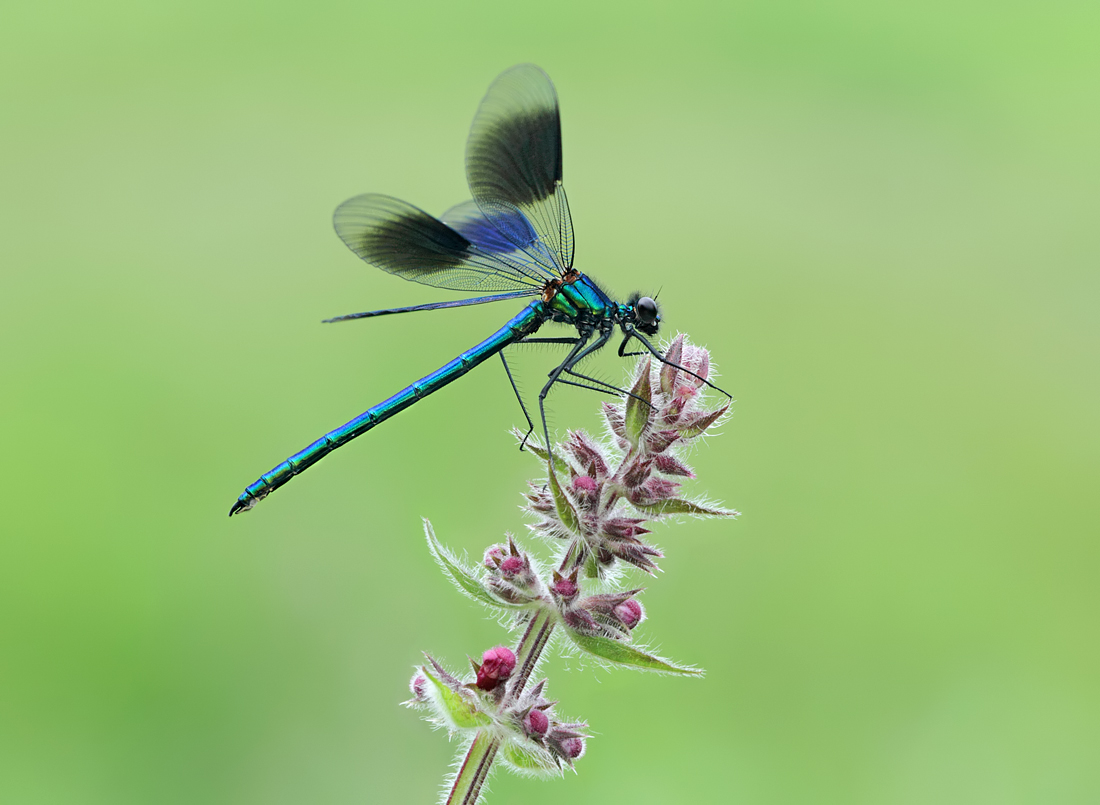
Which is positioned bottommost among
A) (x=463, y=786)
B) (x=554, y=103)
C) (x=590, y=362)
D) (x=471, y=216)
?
(x=463, y=786)

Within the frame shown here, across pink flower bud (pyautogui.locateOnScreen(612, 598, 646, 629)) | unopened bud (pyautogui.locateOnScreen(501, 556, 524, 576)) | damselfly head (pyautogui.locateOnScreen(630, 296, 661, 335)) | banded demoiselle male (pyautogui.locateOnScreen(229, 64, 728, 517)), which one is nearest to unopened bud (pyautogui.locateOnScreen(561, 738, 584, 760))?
pink flower bud (pyautogui.locateOnScreen(612, 598, 646, 629))

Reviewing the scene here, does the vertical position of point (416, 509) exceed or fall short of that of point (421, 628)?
it exceeds it

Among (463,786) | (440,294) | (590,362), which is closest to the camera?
(463,786)

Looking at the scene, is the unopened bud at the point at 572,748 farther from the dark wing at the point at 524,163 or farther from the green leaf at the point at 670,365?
the dark wing at the point at 524,163

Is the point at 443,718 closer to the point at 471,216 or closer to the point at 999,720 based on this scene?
the point at 471,216

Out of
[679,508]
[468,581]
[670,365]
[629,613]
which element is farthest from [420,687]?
[670,365]

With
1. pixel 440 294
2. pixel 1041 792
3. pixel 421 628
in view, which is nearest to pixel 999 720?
pixel 1041 792

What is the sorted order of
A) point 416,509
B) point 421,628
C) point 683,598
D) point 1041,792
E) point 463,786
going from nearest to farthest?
point 463,786 < point 1041,792 < point 421,628 < point 683,598 < point 416,509
